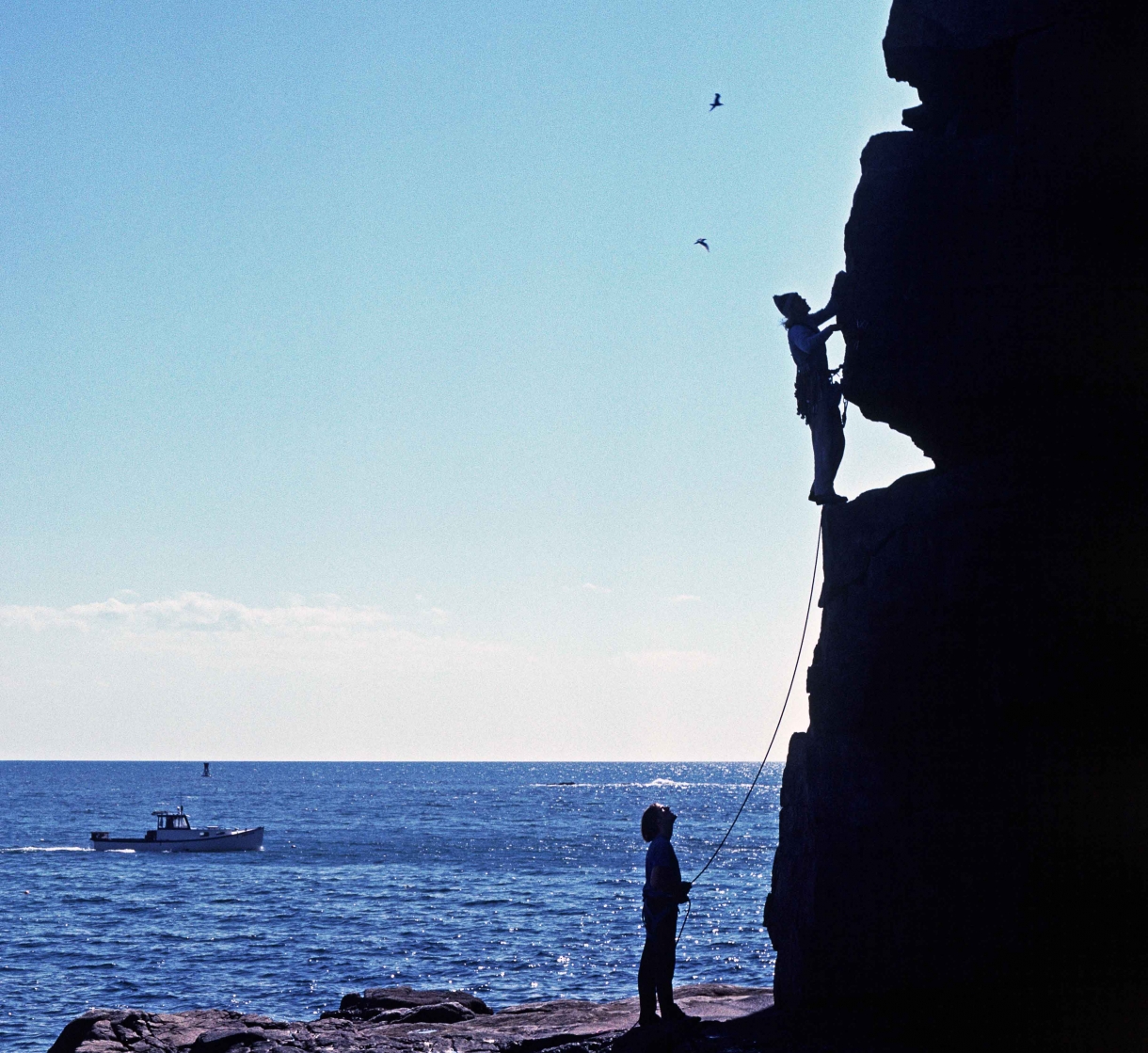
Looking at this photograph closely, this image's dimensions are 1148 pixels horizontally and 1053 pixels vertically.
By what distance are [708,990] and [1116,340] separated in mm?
9752

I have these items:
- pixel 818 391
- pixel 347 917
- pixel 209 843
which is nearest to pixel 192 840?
pixel 209 843

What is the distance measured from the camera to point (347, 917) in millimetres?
47031

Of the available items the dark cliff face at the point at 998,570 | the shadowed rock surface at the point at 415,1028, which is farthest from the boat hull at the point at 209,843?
the dark cliff face at the point at 998,570

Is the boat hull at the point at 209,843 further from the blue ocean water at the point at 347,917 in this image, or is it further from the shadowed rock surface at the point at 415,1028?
the shadowed rock surface at the point at 415,1028

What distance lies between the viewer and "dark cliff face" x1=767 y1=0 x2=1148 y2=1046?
398 inches

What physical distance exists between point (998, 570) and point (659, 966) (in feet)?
17.2

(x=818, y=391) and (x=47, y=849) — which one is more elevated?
(x=818, y=391)

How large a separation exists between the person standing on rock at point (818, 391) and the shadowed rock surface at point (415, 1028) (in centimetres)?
575

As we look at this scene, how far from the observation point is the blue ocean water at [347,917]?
32281 millimetres

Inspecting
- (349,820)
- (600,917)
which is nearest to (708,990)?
(600,917)

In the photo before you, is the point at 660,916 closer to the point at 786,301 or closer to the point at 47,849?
the point at 786,301

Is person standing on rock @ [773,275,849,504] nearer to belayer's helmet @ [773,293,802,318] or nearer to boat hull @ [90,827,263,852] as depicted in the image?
belayer's helmet @ [773,293,802,318]

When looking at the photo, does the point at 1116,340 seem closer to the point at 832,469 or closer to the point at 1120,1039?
the point at 832,469

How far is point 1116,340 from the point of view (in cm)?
1059
